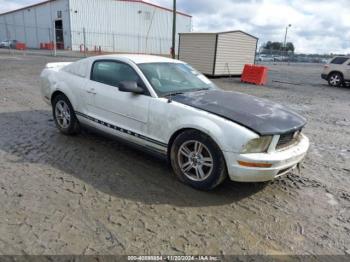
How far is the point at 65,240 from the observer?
100 inches

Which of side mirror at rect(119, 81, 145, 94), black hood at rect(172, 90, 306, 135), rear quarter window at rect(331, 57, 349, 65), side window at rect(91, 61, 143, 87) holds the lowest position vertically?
black hood at rect(172, 90, 306, 135)

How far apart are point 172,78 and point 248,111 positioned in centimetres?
134

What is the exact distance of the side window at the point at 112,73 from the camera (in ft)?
13.7

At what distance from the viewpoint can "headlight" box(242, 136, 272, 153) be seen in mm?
3099

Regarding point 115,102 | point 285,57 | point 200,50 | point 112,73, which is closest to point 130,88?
point 115,102

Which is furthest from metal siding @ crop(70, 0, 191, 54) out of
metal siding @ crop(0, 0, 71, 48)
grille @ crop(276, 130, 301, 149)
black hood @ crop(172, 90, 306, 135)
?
grille @ crop(276, 130, 301, 149)

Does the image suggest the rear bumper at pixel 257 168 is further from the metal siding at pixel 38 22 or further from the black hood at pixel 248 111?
the metal siding at pixel 38 22

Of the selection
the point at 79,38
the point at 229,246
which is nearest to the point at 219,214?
the point at 229,246

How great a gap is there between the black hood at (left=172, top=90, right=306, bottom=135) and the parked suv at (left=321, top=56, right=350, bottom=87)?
47.6 ft

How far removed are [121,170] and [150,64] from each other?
5.25 ft

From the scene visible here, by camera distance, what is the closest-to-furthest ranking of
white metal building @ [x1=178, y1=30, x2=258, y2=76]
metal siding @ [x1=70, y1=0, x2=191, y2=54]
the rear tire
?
the rear tire, white metal building @ [x1=178, y1=30, x2=258, y2=76], metal siding @ [x1=70, y1=0, x2=191, y2=54]

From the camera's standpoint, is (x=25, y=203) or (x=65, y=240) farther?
(x=25, y=203)

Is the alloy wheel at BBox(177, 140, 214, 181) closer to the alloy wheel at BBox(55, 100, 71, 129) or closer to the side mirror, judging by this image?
the side mirror

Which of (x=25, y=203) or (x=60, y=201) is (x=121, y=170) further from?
(x=25, y=203)
